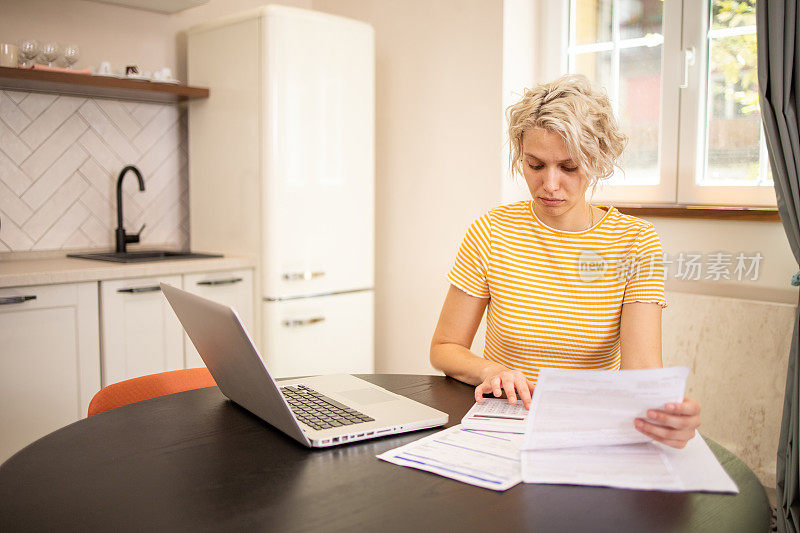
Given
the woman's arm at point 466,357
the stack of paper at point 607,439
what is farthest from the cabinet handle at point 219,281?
the stack of paper at point 607,439

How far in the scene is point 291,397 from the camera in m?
1.44

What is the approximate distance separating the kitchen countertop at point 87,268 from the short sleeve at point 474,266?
1455 millimetres

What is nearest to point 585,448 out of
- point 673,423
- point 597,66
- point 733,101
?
point 673,423

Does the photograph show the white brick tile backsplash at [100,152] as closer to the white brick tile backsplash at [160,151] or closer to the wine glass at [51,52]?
the white brick tile backsplash at [160,151]

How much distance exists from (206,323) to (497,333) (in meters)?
0.79

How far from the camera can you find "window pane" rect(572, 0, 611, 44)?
3.18 m

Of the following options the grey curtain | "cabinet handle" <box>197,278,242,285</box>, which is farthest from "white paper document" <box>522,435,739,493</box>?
"cabinet handle" <box>197,278,242,285</box>

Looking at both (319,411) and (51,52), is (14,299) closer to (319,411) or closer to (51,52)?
(51,52)

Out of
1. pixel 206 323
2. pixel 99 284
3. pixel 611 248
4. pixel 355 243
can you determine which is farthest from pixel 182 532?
pixel 355 243

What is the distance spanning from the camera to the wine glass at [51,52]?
2916 mm

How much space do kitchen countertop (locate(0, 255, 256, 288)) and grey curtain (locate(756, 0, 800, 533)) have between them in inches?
79.2

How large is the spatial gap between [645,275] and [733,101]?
1.43 metres

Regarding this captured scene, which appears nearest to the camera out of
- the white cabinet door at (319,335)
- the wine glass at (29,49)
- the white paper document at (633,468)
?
the white paper document at (633,468)

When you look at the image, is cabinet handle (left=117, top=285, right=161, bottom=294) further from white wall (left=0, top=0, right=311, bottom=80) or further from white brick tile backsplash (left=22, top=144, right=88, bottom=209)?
white wall (left=0, top=0, right=311, bottom=80)
